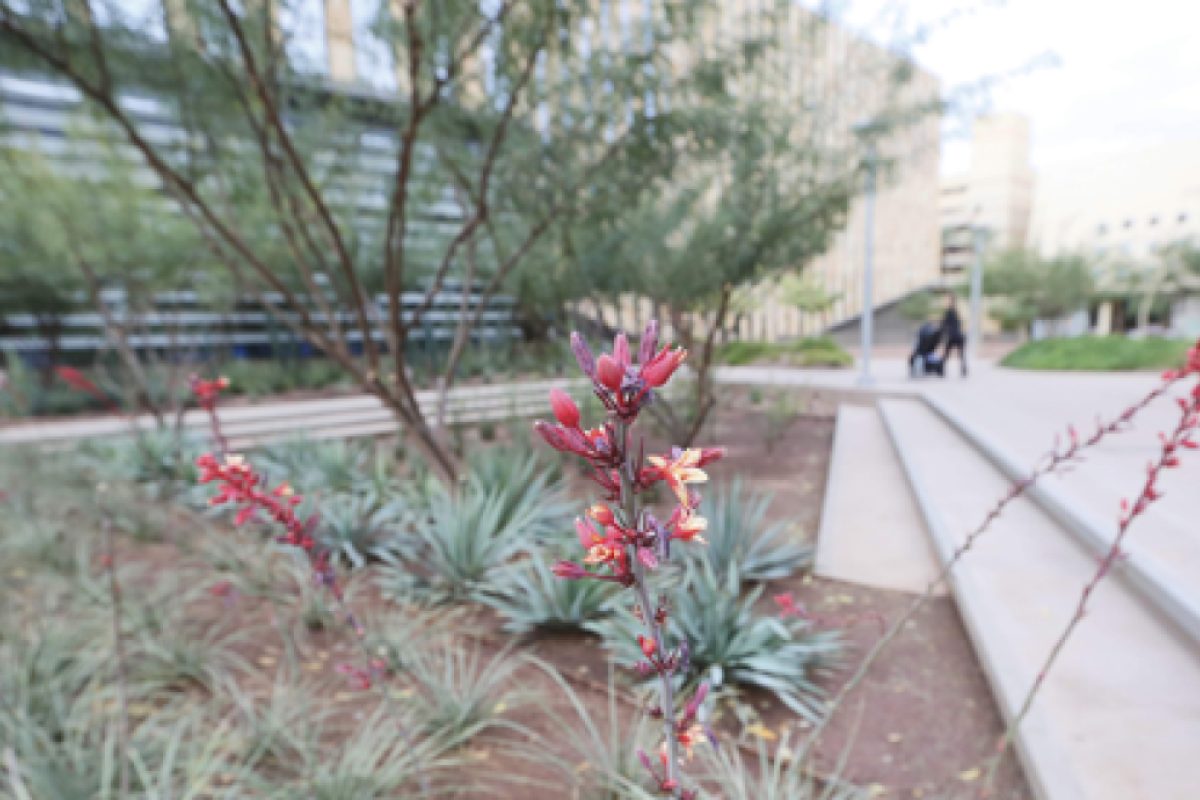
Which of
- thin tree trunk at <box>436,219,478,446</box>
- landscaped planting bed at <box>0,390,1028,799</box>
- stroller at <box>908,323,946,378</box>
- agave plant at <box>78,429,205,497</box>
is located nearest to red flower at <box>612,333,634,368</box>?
→ landscaped planting bed at <box>0,390,1028,799</box>

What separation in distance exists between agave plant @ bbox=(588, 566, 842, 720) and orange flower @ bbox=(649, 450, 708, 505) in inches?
76.5

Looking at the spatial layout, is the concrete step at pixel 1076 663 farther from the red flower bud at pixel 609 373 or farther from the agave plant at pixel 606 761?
the red flower bud at pixel 609 373

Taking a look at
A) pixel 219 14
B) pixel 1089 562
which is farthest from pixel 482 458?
pixel 1089 562

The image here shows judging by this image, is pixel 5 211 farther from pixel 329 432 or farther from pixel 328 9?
pixel 328 9

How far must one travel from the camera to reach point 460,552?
11.0 ft

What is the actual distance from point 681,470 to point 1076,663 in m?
2.52

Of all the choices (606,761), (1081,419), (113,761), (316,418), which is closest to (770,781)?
(606,761)

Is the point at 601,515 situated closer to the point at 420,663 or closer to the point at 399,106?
the point at 420,663

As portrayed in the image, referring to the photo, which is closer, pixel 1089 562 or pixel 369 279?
pixel 1089 562

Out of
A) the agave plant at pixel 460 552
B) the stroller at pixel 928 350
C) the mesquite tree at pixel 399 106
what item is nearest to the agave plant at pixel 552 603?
the agave plant at pixel 460 552

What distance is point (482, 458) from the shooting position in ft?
15.3

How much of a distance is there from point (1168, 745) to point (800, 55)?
492 cm

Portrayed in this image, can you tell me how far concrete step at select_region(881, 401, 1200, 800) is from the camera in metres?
1.71

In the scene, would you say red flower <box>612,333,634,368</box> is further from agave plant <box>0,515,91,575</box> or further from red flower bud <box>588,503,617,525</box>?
agave plant <box>0,515,91,575</box>
